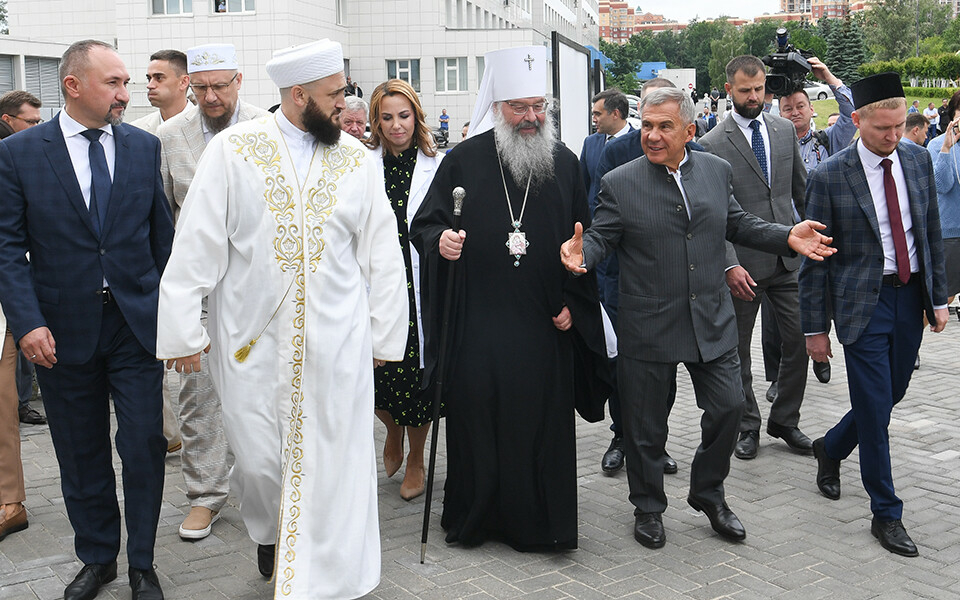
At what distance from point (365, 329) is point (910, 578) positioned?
2563 mm

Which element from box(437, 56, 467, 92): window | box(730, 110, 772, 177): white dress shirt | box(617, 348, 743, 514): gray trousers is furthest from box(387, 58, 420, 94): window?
box(617, 348, 743, 514): gray trousers

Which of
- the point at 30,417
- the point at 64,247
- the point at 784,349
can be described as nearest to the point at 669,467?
the point at 784,349

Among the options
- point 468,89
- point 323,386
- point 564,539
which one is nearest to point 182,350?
point 323,386

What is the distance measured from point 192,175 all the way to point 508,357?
6.49ft

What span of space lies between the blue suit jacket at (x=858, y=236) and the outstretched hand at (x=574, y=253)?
1.28m

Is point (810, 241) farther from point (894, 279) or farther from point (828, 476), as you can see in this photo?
point (828, 476)

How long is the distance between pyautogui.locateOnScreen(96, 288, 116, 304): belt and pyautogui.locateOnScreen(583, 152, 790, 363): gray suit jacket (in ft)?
6.87

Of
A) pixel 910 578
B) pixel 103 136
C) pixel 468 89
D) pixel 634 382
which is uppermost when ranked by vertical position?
pixel 468 89

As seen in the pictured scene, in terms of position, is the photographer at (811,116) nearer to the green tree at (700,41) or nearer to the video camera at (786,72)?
the video camera at (786,72)

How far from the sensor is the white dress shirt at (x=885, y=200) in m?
5.07

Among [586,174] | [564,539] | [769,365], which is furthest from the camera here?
[769,365]

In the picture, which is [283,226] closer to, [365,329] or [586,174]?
[365,329]

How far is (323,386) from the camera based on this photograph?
13.8ft

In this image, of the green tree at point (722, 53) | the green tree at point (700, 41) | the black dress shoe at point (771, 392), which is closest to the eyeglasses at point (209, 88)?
the black dress shoe at point (771, 392)
